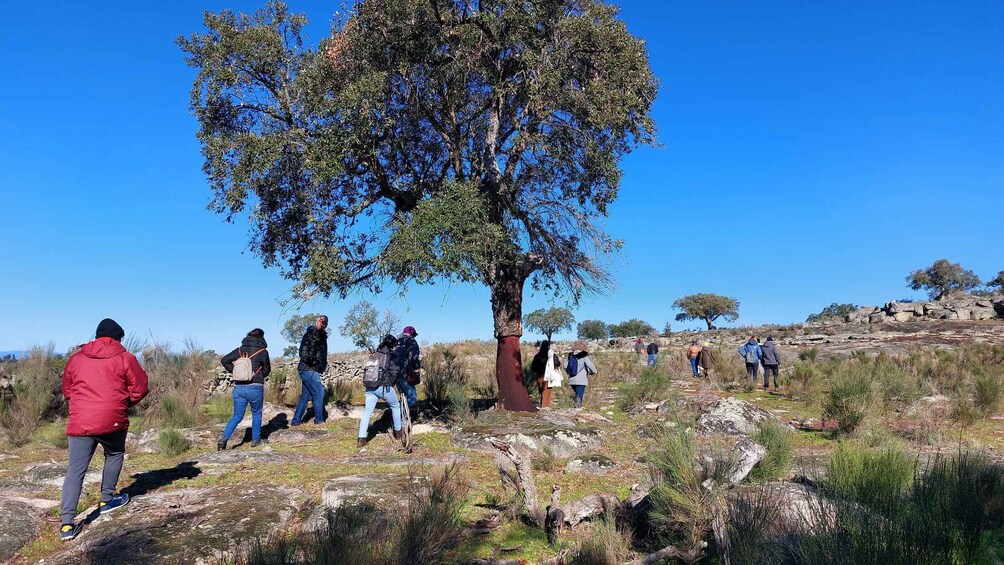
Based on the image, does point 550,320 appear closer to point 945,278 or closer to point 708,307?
point 708,307

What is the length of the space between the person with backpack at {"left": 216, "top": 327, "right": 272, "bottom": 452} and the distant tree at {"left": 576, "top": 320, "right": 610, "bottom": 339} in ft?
225

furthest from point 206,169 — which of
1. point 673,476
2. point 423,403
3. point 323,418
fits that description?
point 673,476

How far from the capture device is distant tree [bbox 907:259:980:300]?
243 feet

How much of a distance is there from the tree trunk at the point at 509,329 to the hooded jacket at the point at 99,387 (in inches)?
275

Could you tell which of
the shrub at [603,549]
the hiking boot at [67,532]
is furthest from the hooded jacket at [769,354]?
the hiking boot at [67,532]

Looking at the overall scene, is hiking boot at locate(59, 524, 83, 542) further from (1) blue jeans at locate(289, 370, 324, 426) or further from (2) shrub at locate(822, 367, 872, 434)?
(2) shrub at locate(822, 367, 872, 434)

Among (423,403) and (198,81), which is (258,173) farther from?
(423,403)

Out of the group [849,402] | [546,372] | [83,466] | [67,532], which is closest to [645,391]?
[546,372]

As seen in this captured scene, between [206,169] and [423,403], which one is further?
[423,403]

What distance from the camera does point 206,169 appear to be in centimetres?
1164

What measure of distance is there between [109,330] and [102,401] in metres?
0.78

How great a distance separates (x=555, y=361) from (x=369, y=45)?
8262 millimetres

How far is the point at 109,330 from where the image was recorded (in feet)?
20.8

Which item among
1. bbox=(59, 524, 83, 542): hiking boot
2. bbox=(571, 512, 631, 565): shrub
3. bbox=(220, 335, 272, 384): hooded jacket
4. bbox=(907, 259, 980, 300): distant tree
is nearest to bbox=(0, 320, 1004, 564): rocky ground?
bbox=(59, 524, 83, 542): hiking boot
